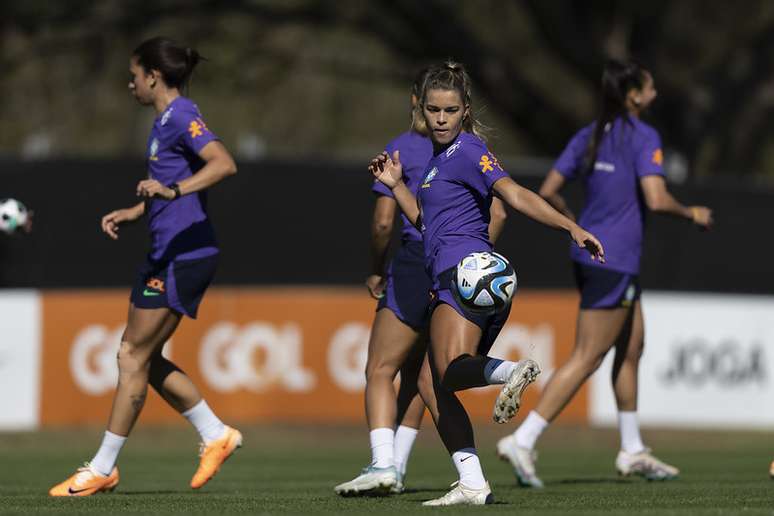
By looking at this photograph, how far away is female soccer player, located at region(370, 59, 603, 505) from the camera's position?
727cm


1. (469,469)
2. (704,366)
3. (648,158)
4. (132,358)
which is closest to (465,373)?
(469,469)

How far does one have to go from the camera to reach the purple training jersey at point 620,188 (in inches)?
375

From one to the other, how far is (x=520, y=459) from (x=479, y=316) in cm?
206

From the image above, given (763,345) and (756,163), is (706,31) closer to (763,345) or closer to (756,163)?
(756,163)

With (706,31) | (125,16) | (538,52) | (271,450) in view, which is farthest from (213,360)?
(538,52)

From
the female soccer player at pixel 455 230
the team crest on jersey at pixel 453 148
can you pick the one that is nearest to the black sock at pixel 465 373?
the female soccer player at pixel 455 230

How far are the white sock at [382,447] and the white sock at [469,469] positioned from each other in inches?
21.4

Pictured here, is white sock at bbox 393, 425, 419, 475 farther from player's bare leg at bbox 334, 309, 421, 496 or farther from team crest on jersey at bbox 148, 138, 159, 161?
team crest on jersey at bbox 148, 138, 159, 161

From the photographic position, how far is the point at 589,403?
48.6ft

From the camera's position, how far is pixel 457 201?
7.36 meters

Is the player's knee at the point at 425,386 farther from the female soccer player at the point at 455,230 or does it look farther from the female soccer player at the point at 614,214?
the female soccer player at the point at 614,214

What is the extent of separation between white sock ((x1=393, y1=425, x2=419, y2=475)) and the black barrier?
6088 millimetres

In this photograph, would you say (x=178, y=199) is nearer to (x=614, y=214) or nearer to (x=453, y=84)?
(x=453, y=84)

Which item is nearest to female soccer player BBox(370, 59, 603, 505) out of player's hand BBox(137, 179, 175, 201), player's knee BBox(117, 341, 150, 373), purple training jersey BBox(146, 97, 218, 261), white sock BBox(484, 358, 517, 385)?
white sock BBox(484, 358, 517, 385)
